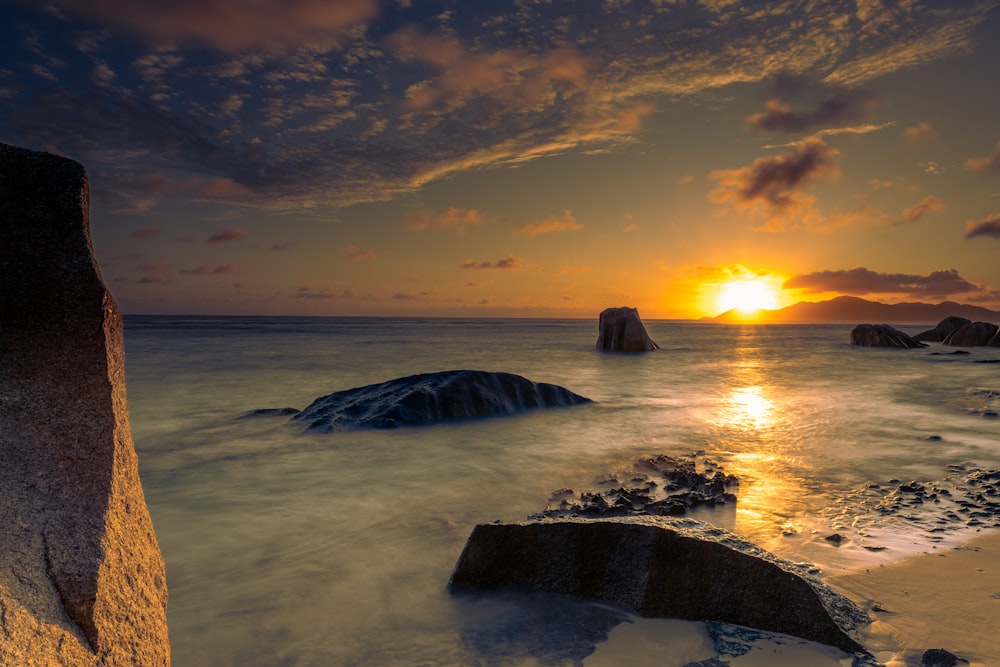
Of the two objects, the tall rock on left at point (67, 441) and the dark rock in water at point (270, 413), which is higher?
the tall rock on left at point (67, 441)

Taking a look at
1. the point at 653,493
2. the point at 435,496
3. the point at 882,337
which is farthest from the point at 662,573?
the point at 882,337

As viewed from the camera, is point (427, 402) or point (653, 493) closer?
point (653, 493)

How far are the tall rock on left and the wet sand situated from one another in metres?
3.77

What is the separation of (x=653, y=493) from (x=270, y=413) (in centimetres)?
866


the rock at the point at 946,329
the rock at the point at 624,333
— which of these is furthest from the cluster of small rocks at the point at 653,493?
the rock at the point at 946,329

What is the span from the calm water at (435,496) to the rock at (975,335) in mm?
27865

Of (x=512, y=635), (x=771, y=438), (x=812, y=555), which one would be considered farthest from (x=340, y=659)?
(x=771, y=438)

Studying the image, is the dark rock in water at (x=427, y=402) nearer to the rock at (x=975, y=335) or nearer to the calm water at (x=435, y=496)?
the calm water at (x=435, y=496)

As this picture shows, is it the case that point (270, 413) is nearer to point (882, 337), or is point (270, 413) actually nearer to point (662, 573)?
point (662, 573)

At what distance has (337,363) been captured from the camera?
2758 centimetres

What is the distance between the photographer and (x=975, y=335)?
38344mm

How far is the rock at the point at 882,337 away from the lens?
3644cm

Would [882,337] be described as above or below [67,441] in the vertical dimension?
below

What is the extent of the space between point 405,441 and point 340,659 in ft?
19.3
